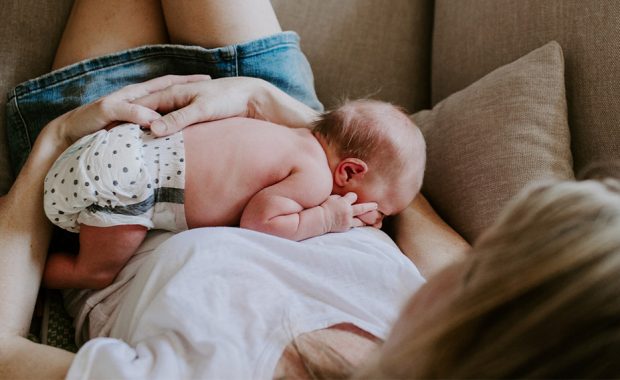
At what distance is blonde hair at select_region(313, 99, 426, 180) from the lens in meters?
1.12

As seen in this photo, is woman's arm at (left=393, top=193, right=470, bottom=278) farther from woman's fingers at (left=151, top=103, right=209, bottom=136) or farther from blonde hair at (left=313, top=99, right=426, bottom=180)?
woman's fingers at (left=151, top=103, right=209, bottom=136)

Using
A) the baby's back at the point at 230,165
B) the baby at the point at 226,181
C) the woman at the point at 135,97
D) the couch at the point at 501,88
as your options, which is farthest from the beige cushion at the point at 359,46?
the baby's back at the point at 230,165

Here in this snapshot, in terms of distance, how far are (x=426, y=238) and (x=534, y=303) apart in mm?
633

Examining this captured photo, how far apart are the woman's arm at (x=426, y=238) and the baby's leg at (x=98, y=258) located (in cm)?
54

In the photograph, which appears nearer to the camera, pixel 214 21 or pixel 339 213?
pixel 339 213

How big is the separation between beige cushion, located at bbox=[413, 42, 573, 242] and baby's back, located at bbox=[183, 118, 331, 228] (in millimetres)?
334

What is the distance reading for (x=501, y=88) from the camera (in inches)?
47.6

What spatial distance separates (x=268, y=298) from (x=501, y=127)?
0.65 metres

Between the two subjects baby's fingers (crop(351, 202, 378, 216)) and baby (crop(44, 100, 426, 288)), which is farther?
baby's fingers (crop(351, 202, 378, 216))

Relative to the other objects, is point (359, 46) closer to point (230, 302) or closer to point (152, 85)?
point (152, 85)

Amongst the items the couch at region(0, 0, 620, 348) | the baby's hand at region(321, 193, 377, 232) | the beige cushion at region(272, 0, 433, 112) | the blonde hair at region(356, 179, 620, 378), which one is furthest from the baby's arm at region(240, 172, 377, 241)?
the beige cushion at region(272, 0, 433, 112)

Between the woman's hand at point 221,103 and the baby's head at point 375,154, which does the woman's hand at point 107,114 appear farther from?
the baby's head at point 375,154

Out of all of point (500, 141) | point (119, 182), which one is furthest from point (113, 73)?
point (500, 141)

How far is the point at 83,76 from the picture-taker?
1152 mm
